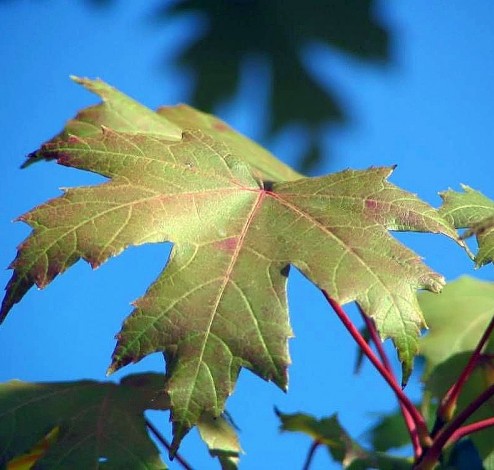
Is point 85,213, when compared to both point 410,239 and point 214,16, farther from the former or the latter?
point 214,16

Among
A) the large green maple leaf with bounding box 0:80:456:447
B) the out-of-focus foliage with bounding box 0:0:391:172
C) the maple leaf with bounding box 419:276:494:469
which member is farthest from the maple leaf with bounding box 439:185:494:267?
the out-of-focus foliage with bounding box 0:0:391:172

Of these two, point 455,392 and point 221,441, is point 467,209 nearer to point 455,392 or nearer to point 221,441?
point 455,392

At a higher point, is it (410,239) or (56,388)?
(410,239)

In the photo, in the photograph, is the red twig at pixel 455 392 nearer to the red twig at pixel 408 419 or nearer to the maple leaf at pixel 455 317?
the red twig at pixel 408 419

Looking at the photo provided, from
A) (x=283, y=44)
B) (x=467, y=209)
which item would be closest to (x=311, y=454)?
(x=467, y=209)

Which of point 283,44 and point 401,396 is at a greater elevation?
point 283,44

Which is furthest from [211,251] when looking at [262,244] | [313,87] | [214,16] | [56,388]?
[214,16]

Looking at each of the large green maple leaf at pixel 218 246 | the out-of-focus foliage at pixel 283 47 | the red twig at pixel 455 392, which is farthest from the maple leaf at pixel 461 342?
the out-of-focus foliage at pixel 283 47
